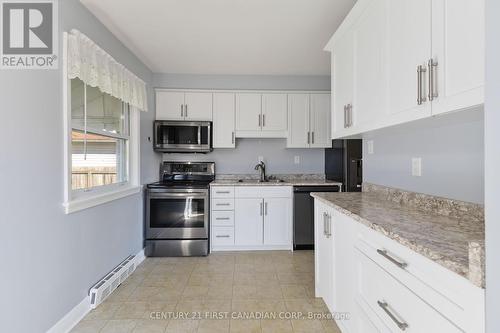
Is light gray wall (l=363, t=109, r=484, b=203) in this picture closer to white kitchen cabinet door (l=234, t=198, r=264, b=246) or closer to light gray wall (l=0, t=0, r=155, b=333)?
white kitchen cabinet door (l=234, t=198, r=264, b=246)

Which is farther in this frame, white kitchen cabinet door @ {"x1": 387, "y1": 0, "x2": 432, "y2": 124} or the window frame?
the window frame

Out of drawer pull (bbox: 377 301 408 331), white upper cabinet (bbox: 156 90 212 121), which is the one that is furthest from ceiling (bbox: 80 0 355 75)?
drawer pull (bbox: 377 301 408 331)

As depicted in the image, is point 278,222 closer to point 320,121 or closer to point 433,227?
point 320,121

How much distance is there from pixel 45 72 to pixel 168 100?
2010 mm

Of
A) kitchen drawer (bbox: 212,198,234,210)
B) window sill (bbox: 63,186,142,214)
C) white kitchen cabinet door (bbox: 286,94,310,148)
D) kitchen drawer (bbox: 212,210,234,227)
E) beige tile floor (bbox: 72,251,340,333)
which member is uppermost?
white kitchen cabinet door (bbox: 286,94,310,148)

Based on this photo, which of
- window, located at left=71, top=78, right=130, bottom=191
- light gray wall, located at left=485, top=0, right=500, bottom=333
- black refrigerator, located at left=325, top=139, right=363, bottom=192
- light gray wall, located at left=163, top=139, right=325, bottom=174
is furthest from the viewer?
light gray wall, located at left=163, top=139, right=325, bottom=174

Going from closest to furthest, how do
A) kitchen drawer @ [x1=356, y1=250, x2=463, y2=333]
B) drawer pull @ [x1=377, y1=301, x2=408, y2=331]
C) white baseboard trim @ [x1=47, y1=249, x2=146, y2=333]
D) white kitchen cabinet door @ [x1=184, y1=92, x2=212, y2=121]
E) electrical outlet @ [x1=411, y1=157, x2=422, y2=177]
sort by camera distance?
kitchen drawer @ [x1=356, y1=250, x2=463, y2=333], drawer pull @ [x1=377, y1=301, x2=408, y2=331], electrical outlet @ [x1=411, y1=157, x2=422, y2=177], white baseboard trim @ [x1=47, y1=249, x2=146, y2=333], white kitchen cabinet door @ [x1=184, y1=92, x2=212, y2=121]

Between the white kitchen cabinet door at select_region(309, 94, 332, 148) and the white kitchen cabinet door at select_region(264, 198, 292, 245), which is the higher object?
the white kitchen cabinet door at select_region(309, 94, 332, 148)

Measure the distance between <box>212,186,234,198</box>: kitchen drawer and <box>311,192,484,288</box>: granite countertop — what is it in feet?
5.85

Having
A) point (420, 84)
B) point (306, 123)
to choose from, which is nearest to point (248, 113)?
point (306, 123)

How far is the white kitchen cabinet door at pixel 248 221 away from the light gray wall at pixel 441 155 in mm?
1769

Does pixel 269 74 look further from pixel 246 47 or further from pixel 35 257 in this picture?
pixel 35 257

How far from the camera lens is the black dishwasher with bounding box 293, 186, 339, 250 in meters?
3.47

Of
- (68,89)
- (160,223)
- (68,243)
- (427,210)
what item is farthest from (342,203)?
(160,223)
